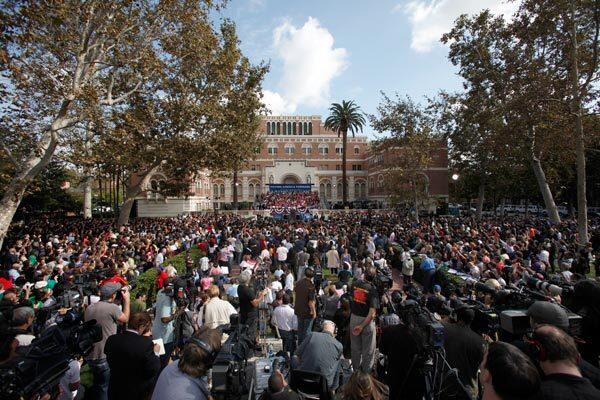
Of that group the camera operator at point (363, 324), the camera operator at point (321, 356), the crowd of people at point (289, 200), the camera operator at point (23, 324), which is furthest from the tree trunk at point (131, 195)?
the crowd of people at point (289, 200)

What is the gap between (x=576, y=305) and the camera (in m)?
3.96

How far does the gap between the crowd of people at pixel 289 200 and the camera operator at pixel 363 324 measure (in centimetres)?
4386

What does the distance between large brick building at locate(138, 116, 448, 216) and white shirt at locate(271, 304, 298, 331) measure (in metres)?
48.8

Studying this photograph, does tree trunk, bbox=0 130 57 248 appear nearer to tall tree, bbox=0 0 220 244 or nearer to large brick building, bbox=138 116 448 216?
tall tree, bbox=0 0 220 244

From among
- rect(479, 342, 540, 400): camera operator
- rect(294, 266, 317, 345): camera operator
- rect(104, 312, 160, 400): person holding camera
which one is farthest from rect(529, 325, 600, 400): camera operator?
rect(294, 266, 317, 345): camera operator

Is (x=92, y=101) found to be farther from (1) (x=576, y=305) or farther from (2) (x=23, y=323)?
(1) (x=576, y=305)

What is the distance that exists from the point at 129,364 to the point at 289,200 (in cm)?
4835

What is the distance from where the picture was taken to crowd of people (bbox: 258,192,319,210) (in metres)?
50.3

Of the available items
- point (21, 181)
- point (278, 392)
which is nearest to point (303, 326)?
point (278, 392)

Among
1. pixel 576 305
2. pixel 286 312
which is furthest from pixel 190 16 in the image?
pixel 576 305

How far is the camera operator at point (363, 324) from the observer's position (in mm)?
5121

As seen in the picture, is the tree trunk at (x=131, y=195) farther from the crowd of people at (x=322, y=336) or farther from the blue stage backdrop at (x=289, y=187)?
the blue stage backdrop at (x=289, y=187)

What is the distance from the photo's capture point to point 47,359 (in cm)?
351

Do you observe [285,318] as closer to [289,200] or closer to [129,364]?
[129,364]
